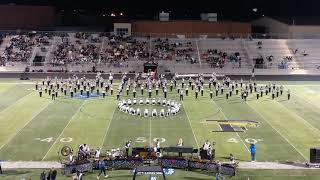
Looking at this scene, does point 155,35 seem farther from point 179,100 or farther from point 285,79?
point 179,100

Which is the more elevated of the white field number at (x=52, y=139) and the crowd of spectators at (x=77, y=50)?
the crowd of spectators at (x=77, y=50)

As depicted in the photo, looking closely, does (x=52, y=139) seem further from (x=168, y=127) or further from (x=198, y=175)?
(x=198, y=175)

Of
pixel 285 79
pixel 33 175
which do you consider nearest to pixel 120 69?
pixel 285 79

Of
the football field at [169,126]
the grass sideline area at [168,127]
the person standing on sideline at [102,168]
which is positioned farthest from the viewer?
the football field at [169,126]

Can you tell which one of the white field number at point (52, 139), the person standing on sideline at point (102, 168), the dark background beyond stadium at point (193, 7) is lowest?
the person standing on sideline at point (102, 168)

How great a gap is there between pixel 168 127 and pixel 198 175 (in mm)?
7751

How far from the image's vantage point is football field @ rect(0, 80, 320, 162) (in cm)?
2398

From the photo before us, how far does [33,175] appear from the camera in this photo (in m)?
20.1

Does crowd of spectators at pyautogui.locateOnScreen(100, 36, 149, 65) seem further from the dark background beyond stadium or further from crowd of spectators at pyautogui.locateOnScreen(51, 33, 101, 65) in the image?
the dark background beyond stadium

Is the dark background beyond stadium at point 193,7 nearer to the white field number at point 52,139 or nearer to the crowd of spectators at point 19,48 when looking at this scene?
the crowd of spectators at point 19,48

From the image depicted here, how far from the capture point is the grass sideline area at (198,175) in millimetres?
19906

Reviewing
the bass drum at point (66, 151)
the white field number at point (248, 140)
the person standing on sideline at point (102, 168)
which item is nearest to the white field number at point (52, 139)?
the bass drum at point (66, 151)

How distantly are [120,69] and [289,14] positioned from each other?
26393 mm

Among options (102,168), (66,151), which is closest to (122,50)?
(66,151)
